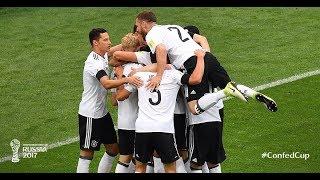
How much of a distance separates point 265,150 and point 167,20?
5806 mm

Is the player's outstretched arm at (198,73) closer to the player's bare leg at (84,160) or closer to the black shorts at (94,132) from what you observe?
the black shorts at (94,132)

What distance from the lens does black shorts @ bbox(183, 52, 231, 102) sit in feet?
41.6

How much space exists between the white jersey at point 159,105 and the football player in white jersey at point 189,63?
4.3 inches

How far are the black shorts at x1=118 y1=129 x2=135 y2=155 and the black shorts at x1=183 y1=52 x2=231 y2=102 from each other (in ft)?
3.15

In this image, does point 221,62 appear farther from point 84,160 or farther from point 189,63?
point 189,63

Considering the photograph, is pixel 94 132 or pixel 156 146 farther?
pixel 94 132

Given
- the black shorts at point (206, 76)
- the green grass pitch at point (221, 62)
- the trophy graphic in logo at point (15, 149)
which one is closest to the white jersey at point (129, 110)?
the black shorts at point (206, 76)

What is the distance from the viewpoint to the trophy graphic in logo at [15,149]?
15255 millimetres

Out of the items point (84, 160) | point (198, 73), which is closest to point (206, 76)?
point (198, 73)

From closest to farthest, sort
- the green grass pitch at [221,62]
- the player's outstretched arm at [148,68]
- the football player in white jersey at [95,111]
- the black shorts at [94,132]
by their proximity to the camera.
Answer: the player's outstretched arm at [148,68] < the football player in white jersey at [95,111] < the black shorts at [94,132] < the green grass pitch at [221,62]

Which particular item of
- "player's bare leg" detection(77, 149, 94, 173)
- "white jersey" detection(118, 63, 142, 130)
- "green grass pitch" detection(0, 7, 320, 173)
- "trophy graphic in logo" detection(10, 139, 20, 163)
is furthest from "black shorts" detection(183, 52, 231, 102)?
"trophy graphic in logo" detection(10, 139, 20, 163)

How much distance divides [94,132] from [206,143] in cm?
160

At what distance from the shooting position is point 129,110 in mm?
13000

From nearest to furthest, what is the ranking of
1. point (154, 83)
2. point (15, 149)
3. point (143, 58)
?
1. point (154, 83)
2. point (143, 58)
3. point (15, 149)
